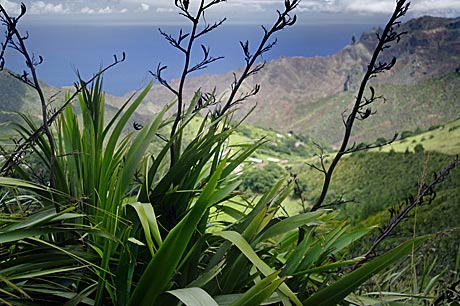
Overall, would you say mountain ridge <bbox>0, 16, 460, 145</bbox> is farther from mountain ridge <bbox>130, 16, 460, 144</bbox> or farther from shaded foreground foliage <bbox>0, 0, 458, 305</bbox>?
shaded foreground foliage <bbox>0, 0, 458, 305</bbox>

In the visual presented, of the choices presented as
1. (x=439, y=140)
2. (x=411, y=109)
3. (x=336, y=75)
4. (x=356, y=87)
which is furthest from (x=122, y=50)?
(x=336, y=75)

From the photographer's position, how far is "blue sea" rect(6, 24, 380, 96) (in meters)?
1.05

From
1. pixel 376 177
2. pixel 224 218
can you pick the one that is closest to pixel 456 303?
pixel 224 218

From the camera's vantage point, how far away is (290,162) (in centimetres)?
1877

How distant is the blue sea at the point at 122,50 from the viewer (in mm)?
1052

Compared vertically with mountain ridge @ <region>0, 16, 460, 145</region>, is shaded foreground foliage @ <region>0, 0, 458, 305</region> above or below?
above

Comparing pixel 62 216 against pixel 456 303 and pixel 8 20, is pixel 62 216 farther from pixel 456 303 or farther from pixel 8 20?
pixel 456 303

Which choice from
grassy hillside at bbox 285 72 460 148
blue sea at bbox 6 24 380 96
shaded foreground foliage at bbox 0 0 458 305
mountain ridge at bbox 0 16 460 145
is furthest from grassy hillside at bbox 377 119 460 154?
shaded foreground foliage at bbox 0 0 458 305

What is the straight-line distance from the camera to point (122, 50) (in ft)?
3.29

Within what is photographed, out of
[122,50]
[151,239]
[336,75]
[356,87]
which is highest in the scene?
[122,50]

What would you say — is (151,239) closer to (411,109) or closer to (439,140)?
(439,140)

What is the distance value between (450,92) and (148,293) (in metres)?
23.7

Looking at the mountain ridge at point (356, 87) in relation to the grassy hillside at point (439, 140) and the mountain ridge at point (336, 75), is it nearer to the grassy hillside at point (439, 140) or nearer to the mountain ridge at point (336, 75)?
the mountain ridge at point (336, 75)

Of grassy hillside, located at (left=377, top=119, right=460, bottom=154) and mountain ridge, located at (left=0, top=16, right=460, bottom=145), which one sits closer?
grassy hillside, located at (left=377, top=119, right=460, bottom=154)
